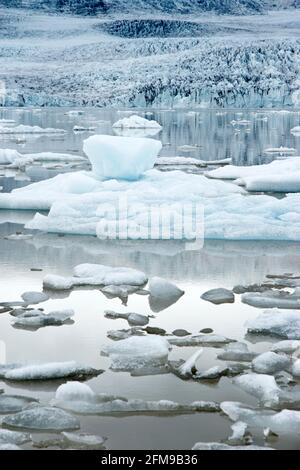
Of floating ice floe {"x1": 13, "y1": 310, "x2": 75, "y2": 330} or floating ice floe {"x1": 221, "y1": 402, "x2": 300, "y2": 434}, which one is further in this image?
floating ice floe {"x1": 13, "y1": 310, "x2": 75, "y2": 330}

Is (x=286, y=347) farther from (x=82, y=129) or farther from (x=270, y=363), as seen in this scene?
(x=82, y=129)

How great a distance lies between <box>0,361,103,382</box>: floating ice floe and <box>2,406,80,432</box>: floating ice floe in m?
0.41

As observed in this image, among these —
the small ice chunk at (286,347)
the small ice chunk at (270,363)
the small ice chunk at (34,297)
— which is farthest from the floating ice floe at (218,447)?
the small ice chunk at (34,297)

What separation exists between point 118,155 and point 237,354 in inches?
247

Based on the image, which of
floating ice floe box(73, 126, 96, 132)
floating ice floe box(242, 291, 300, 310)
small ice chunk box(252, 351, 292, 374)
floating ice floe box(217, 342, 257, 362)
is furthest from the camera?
floating ice floe box(73, 126, 96, 132)

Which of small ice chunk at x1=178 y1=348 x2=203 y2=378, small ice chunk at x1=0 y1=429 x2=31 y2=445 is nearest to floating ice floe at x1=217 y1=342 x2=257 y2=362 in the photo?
small ice chunk at x1=178 y1=348 x2=203 y2=378

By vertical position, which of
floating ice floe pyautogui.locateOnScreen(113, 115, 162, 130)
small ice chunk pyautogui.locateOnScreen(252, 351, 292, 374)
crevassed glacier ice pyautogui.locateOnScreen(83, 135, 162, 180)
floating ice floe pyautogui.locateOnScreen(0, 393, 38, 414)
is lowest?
floating ice floe pyautogui.locateOnScreen(113, 115, 162, 130)

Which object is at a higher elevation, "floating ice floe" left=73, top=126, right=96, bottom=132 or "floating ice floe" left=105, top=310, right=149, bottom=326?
"floating ice floe" left=105, top=310, right=149, bottom=326

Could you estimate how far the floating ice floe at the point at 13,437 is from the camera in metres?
2.87

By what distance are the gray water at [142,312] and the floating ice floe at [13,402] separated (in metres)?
A: 0.08

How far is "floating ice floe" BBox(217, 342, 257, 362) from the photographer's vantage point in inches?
148

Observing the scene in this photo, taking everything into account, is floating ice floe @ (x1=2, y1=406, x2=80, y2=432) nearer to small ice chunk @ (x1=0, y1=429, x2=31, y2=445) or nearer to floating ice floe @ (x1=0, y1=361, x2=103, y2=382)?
small ice chunk @ (x1=0, y1=429, x2=31, y2=445)

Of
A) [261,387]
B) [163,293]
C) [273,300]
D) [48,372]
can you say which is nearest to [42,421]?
[48,372]

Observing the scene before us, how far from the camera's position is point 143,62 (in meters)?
78.6
